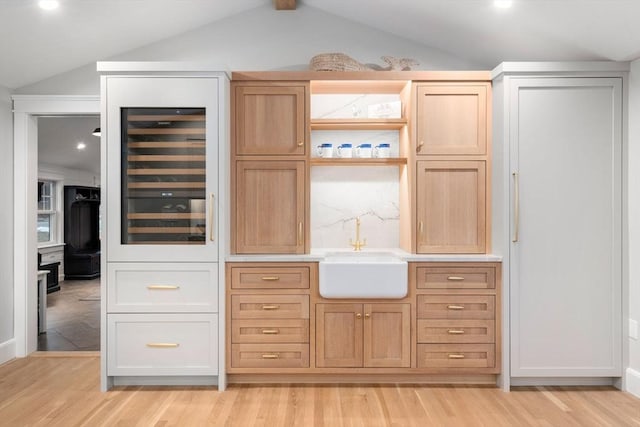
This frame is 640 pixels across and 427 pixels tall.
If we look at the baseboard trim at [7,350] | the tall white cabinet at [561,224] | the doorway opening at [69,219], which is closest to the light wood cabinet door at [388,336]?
the tall white cabinet at [561,224]

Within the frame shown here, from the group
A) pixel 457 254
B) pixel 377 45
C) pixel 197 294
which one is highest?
pixel 377 45

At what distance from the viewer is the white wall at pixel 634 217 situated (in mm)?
2965

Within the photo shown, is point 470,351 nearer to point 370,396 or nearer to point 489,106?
point 370,396

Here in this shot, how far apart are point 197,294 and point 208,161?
0.89 meters

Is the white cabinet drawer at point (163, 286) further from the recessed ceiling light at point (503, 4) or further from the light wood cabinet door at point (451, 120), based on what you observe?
the recessed ceiling light at point (503, 4)

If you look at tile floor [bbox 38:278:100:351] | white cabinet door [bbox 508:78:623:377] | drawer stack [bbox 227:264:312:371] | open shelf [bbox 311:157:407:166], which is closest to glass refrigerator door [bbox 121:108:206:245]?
drawer stack [bbox 227:264:312:371]

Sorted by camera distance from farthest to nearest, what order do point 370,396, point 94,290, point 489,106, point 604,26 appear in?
point 94,290, point 489,106, point 370,396, point 604,26

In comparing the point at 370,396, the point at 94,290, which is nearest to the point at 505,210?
the point at 370,396

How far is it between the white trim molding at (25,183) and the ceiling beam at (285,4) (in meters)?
1.60

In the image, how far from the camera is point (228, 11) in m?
3.66

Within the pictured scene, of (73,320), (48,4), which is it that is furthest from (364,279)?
(73,320)

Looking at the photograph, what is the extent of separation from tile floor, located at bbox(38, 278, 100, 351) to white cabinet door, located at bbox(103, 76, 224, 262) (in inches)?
63.7

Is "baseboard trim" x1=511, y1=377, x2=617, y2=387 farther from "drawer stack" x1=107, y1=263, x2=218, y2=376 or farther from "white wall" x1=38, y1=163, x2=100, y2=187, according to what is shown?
"white wall" x1=38, y1=163, x2=100, y2=187

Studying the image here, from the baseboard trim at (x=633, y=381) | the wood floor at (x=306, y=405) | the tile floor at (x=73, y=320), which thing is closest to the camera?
the wood floor at (x=306, y=405)
